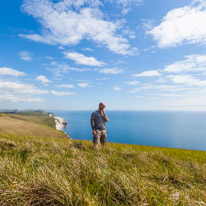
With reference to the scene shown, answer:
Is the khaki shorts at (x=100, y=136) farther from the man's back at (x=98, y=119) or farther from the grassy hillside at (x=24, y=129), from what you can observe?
the grassy hillside at (x=24, y=129)

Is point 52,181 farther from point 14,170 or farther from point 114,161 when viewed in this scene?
point 114,161

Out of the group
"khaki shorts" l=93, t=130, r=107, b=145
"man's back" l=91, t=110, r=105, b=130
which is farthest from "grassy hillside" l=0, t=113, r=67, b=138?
"man's back" l=91, t=110, r=105, b=130

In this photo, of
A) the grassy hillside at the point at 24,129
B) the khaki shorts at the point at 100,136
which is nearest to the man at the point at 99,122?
the khaki shorts at the point at 100,136

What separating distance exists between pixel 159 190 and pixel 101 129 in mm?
5820

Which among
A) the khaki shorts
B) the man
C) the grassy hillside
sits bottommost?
the grassy hillside

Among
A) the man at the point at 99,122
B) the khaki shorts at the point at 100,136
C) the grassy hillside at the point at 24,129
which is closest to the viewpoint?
the khaki shorts at the point at 100,136

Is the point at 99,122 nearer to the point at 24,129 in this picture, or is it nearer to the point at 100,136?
the point at 100,136

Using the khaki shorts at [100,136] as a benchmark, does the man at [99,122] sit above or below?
above

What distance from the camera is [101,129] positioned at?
303 inches

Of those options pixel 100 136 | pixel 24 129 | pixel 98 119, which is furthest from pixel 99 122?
pixel 24 129

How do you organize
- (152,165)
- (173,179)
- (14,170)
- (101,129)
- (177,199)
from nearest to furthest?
(177,199)
(14,170)
(173,179)
(152,165)
(101,129)

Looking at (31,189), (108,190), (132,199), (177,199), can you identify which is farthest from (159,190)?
(31,189)

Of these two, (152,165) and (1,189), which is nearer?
(1,189)

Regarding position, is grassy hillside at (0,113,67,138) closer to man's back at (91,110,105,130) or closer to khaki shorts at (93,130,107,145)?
khaki shorts at (93,130,107,145)
